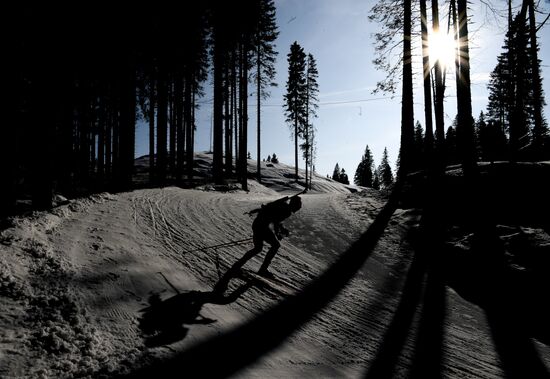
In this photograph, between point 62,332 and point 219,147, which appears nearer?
point 62,332

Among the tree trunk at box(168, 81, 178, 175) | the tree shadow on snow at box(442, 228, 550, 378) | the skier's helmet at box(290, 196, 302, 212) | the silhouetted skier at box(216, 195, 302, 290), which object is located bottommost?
the tree shadow on snow at box(442, 228, 550, 378)

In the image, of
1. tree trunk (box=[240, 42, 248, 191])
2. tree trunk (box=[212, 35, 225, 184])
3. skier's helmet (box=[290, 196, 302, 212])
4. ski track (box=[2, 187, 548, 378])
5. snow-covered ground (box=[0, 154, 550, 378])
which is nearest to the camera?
snow-covered ground (box=[0, 154, 550, 378])

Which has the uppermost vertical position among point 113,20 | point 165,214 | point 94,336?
point 113,20

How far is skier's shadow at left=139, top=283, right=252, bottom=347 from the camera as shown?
11.8 ft

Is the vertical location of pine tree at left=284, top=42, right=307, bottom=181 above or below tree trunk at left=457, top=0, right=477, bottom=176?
above

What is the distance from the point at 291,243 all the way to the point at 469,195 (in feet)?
17.0

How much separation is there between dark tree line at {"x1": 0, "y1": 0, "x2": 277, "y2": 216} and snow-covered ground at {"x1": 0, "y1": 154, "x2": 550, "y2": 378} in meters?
1.98

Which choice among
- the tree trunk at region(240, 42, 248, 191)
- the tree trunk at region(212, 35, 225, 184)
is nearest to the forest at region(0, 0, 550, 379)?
the tree trunk at region(212, 35, 225, 184)

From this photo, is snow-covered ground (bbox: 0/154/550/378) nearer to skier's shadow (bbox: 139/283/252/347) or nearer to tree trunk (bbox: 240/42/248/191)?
skier's shadow (bbox: 139/283/252/347)

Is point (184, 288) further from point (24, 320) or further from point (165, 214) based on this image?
point (165, 214)

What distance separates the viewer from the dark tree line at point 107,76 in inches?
275

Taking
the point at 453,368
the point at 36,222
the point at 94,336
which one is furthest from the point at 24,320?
the point at 453,368

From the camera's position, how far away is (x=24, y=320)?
3.33 m

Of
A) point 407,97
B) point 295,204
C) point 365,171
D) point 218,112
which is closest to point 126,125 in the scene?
point 218,112
